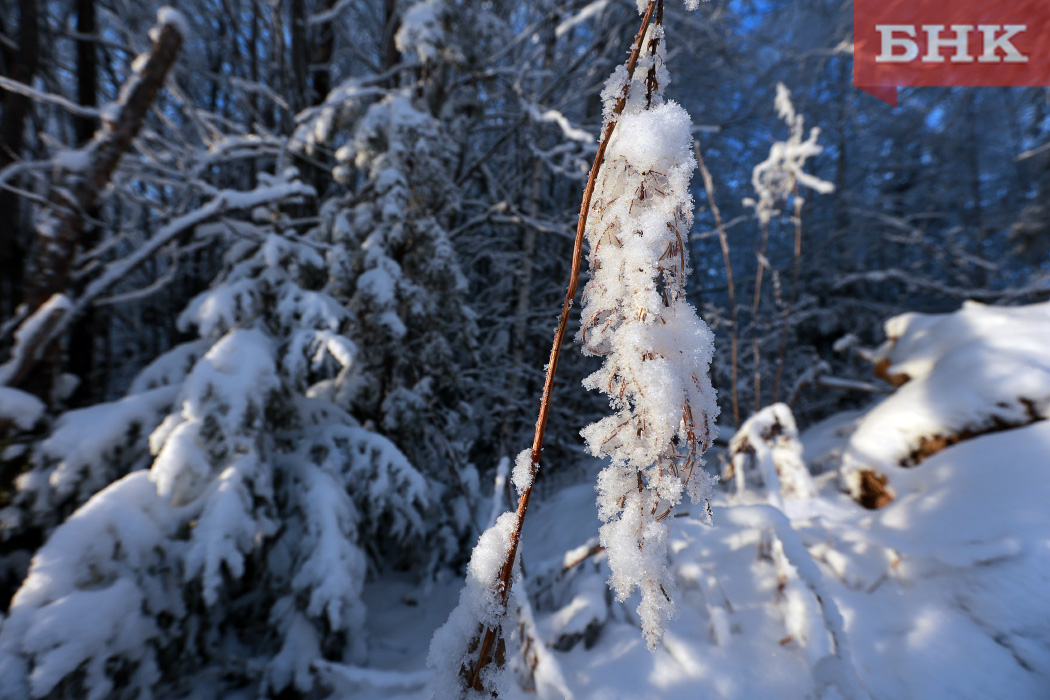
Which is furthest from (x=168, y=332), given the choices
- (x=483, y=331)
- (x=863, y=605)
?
(x=863, y=605)

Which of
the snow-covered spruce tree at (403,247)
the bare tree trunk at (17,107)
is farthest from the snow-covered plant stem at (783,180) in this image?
the bare tree trunk at (17,107)

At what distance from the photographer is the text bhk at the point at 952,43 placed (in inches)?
108

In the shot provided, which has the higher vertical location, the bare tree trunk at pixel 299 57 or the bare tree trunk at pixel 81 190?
the bare tree trunk at pixel 299 57

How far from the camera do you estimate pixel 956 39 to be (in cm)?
286

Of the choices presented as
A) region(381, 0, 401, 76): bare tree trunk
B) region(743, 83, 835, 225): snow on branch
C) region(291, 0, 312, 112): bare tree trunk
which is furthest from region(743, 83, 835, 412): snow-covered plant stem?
region(291, 0, 312, 112): bare tree trunk

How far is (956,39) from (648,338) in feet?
13.5

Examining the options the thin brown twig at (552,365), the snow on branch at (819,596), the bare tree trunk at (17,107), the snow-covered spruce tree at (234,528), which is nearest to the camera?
the thin brown twig at (552,365)

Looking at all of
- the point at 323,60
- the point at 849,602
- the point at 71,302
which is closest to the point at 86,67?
the point at 323,60

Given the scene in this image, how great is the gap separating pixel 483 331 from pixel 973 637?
176 inches

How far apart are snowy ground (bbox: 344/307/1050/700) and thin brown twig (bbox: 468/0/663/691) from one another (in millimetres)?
977

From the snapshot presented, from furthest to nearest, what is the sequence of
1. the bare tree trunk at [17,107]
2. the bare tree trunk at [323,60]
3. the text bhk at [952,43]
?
the bare tree trunk at [323,60], the bare tree trunk at [17,107], the text bhk at [952,43]

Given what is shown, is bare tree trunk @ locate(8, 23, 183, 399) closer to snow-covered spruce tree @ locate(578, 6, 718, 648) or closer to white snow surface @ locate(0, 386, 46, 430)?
white snow surface @ locate(0, 386, 46, 430)

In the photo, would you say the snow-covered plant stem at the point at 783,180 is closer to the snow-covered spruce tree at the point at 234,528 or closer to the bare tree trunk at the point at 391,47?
the snow-covered spruce tree at the point at 234,528

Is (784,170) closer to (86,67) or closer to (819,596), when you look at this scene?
(819,596)
